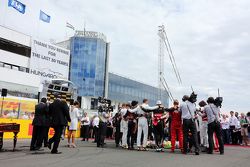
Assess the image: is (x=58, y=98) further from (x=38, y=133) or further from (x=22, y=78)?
(x=22, y=78)

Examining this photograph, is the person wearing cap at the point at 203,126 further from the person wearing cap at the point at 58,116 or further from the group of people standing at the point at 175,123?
the person wearing cap at the point at 58,116

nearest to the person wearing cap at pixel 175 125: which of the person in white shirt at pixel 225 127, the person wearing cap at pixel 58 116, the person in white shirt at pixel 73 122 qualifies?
the person wearing cap at pixel 58 116

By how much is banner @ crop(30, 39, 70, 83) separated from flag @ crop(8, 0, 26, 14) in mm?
5520

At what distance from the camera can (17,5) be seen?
42688 millimetres

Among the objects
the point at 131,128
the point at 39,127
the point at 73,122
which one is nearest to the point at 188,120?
the point at 131,128

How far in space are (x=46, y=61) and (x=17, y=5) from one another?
8459 millimetres

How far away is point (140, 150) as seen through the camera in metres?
12.6

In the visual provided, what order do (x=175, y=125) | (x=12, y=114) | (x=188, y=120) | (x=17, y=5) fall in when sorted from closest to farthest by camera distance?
1. (x=188, y=120)
2. (x=175, y=125)
3. (x=12, y=114)
4. (x=17, y=5)

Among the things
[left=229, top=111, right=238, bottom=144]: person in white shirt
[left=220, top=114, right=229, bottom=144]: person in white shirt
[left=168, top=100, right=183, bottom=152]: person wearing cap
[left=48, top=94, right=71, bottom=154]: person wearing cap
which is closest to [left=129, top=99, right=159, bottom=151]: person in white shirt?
[left=168, top=100, right=183, bottom=152]: person wearing cap

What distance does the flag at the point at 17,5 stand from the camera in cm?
4172

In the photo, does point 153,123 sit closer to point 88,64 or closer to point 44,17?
point 44,17

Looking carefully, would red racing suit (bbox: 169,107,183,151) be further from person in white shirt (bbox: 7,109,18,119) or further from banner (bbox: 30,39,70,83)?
banner (bbox: 30,39,70,83)

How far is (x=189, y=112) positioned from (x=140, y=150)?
8.20ft

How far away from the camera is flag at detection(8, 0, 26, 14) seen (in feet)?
137
